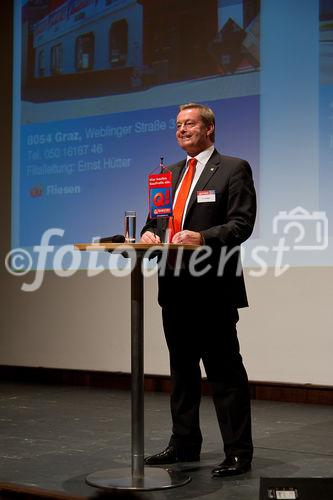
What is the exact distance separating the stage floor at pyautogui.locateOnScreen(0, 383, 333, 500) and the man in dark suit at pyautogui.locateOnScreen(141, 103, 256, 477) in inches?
6.5

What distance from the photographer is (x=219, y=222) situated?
311 centimetres

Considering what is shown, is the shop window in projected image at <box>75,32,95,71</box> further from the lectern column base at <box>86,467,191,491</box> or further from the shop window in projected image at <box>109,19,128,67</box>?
the lectern column base at <box>86,467,191,491</box>

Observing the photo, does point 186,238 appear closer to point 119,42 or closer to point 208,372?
point 208,372

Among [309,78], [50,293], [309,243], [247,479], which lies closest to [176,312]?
[247,479]

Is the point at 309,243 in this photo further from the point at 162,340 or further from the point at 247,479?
the point at 247,479

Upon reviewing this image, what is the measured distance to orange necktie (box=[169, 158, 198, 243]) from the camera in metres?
3.13

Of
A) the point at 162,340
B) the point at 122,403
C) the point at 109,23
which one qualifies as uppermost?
the point at 109,23

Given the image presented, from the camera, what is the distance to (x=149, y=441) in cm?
375

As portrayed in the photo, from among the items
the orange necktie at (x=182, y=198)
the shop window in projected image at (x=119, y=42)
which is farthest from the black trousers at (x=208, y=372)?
the shop window in projected image at (x=119, y=42)

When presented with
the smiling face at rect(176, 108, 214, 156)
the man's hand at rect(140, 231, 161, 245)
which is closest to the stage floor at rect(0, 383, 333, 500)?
the man's hand at rect(140, 231, 161, 245)

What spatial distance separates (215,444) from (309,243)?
1.71m

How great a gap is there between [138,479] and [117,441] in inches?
36.4

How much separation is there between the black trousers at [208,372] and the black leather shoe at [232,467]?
2 cm

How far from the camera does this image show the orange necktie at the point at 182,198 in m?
3.13
